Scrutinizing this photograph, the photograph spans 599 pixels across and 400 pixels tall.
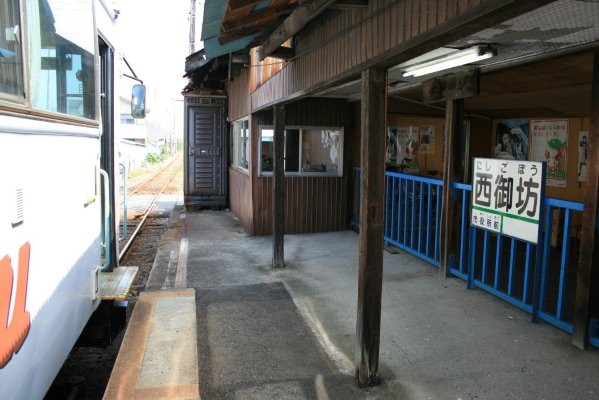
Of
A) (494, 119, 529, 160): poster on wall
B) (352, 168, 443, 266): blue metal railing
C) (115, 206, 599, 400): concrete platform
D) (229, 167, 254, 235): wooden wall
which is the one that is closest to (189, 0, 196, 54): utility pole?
(229, 167, 254, 235): wooden wall

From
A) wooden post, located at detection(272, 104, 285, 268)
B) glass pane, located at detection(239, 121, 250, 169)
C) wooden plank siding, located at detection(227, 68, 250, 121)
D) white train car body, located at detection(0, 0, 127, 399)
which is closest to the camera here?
white train car body, located at detection(0, 0, 127, 399)

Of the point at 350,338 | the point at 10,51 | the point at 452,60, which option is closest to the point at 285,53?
the point at 452,60

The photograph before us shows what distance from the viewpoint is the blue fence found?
4.79 meters

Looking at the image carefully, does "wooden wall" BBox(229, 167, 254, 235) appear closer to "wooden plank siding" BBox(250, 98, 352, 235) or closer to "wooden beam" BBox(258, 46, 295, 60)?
"wooden plank siding" BBox(250, 98, 352, 235)

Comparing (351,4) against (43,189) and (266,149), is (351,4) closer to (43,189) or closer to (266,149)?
(43,189)

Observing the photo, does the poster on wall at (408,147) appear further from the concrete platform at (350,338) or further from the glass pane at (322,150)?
the concrete platform at (350,338)

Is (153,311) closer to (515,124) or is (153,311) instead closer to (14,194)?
(14,194)

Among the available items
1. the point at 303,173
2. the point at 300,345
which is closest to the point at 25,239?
the point at 300,345

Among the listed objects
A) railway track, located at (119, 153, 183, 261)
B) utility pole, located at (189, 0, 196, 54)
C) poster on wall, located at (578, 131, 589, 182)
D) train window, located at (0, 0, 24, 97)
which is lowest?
railway track, located at (119, 153, 183, 261)

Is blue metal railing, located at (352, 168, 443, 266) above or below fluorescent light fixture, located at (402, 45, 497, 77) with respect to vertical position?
below

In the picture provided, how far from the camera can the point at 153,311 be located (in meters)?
5.43

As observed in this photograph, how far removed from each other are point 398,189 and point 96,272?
17.4 ft

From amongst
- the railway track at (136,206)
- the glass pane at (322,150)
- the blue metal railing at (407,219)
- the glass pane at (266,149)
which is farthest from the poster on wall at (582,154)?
the railway track at (136,206)

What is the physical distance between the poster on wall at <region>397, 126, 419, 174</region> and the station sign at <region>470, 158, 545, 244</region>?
483 centimetres
